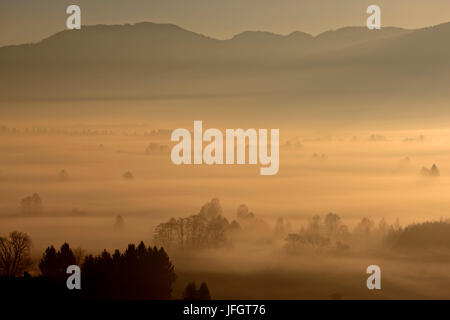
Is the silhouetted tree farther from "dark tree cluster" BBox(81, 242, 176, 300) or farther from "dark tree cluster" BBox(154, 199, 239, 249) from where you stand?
"dark tree cluster" BBox(154, 199, 239, 249)

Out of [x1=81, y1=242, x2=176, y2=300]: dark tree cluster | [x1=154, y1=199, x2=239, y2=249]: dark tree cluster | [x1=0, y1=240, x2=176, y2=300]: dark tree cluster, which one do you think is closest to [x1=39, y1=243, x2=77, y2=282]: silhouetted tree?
[x1=0, y1=240, x2=176, y2=300]: dark tree cluster

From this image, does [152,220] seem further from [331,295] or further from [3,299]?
[3,299]

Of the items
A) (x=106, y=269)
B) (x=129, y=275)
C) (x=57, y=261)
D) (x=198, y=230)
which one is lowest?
(x=129, y=275)

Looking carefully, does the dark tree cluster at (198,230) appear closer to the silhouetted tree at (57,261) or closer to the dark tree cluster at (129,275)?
the silhouetted tree at (57,261)

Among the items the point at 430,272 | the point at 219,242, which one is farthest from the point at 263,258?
the point at 430,272

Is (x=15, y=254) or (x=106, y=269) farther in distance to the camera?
(x=15, y=254)

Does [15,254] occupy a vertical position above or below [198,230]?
below

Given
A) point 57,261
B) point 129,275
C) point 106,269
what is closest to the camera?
point 129,275

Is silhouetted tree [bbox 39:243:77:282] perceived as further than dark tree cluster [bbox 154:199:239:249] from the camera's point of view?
No

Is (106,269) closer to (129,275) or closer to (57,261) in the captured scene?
(129,275)

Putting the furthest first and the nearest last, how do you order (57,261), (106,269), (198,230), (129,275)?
(198,230) → (57,261) → (106,269) → (129,275)

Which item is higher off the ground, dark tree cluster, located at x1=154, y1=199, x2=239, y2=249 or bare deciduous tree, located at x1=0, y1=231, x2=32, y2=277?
dark tree cluster, located at x1=154, y1=199, x2=239, y2=249

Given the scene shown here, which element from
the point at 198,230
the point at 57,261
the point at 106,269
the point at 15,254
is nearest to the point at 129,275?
the point at 106,269

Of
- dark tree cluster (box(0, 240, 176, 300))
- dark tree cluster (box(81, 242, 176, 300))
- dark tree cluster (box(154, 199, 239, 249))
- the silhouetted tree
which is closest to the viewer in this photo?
dark tree cluster (box(81, 242, 176, 300))
